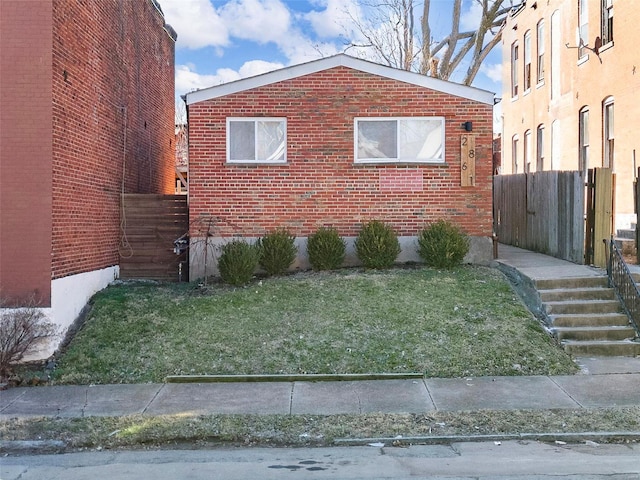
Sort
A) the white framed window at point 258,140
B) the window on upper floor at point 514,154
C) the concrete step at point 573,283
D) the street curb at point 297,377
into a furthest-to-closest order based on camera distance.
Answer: the window on upper floor at point 514,154 < the white framed window at point 258,140 < the concrete step at point 573,283 < the street curb at point 297,377

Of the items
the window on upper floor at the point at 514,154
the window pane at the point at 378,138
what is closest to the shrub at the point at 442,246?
the window pane at the point at 378,138

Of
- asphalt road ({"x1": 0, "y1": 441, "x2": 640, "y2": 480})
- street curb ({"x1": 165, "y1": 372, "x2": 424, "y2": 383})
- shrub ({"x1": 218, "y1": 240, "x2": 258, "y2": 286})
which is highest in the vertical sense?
shrub ({"x1": 218, "y1": 240, "x2": 258, "y2": 286})

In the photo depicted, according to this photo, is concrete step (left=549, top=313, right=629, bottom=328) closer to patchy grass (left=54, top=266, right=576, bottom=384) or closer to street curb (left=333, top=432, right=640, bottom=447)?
patchy grass (left=54, top=266, right=576, bottom=384)

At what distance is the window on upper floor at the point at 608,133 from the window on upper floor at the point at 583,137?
126 centimetres

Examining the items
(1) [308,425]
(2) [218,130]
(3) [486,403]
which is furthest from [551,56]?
(1) [308,425]

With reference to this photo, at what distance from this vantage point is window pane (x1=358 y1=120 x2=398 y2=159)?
43.3 feet

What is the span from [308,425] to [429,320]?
3778 millimetres

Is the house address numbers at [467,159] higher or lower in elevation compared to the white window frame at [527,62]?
lower

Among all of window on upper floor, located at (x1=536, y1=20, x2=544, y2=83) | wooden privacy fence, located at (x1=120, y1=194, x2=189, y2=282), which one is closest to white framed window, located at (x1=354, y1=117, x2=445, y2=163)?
wooden privacy fence, located at (x1=120, y1=194, x2=189, y2=282)

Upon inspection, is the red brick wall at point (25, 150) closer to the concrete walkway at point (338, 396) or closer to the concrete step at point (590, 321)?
the concrete walkway at point (338, 396)

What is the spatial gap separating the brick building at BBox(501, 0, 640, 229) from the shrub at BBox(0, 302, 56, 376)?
12.7 meters

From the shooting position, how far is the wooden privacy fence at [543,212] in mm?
12547

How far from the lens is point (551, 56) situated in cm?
2058

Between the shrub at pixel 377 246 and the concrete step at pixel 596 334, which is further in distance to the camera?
the shrub at pixel 377 246
